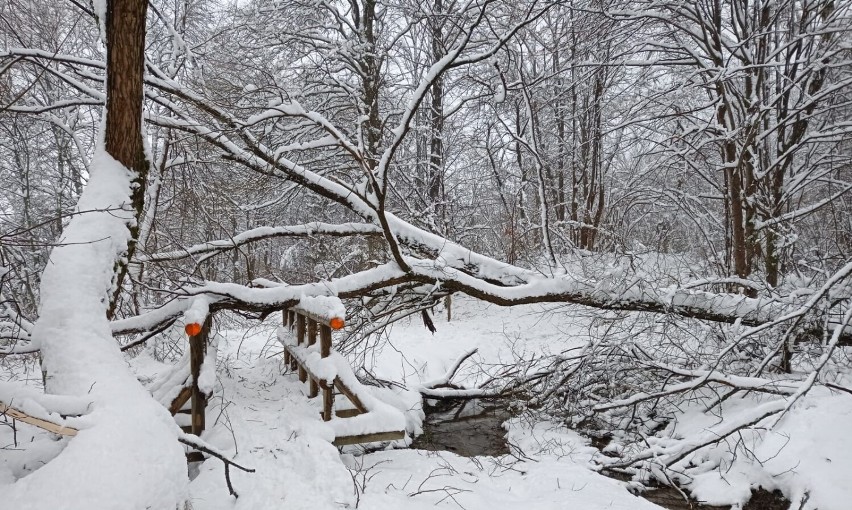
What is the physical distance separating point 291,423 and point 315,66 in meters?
7.46

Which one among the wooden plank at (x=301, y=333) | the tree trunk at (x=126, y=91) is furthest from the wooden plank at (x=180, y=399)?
the wooden plank at (x=301, y=333)

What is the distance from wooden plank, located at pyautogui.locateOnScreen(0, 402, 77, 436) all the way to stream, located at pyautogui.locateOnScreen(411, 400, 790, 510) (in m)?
4.11

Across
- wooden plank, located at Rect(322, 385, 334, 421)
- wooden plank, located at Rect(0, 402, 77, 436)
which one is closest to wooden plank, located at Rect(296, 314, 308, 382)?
wooden plank, located at Rect(322, 385, 334, 421)

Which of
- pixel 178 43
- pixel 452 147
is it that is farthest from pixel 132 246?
pixel 452 147

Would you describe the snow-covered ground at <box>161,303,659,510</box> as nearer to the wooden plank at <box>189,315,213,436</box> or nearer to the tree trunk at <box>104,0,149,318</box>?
the wooden plank at <box>189,315,213,436</box>

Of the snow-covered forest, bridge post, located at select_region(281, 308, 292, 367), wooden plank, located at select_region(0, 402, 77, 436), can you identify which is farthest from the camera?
bridge post, located at select_region(281, 308, 292, 367)

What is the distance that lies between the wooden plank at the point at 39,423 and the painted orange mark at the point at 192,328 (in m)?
1.89

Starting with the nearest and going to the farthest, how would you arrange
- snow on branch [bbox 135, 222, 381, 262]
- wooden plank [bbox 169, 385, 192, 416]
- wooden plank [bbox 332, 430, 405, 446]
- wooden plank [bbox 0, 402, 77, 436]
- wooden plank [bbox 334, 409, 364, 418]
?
wooden plank [bbox 0, 402, 77, 436] → wooden plank [bbox 169, 385, 192, 416] → wooden plank [bbox 332, 430, 405, 446] → wooden plank [bbox 334, 409, 364, 418] → snow on branch [bbox 135, 222, 381, 262]

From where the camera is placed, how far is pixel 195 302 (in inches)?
184

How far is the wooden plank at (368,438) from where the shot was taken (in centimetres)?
471

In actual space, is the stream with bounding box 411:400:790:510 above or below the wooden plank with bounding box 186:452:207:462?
below

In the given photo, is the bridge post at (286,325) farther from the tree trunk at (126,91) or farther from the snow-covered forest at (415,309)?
the tree trunk at (126,91)

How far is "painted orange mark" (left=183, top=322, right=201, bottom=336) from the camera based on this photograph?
13.9 ft

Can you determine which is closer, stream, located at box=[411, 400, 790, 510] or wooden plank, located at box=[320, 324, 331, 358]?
stream, located at box=[411, 400, 790, 510]
